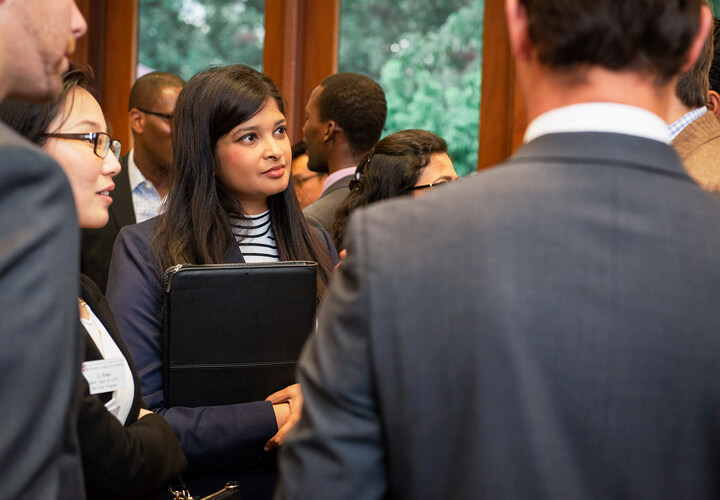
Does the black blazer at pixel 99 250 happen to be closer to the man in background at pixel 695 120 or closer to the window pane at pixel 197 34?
the window pane at pixel 197 34

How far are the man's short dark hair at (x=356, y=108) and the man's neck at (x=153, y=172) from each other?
2.75ft

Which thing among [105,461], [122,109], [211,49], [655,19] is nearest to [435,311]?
[655,19]

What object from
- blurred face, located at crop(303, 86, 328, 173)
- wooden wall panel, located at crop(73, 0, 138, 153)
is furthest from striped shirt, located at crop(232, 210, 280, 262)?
wooden wall panel, located at crop(73, 0, 138, 153)

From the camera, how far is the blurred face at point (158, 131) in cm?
381

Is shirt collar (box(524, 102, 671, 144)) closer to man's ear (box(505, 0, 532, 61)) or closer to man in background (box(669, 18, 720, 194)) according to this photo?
man's ear (box(505, 0, 532, 61))

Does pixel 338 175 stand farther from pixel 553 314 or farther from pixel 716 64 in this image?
pixel 553 314

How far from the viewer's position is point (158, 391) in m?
1.96

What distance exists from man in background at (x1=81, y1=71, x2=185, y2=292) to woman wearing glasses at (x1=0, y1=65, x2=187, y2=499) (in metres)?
1.47

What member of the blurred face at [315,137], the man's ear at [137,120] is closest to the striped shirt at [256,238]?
the blurred face at [315,137]

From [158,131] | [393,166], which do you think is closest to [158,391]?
[393,166]

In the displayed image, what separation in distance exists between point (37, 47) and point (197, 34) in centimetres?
375

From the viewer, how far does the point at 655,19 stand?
907 millimetres

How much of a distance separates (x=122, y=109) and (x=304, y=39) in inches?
54.0

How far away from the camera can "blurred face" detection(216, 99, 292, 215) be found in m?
2.23
